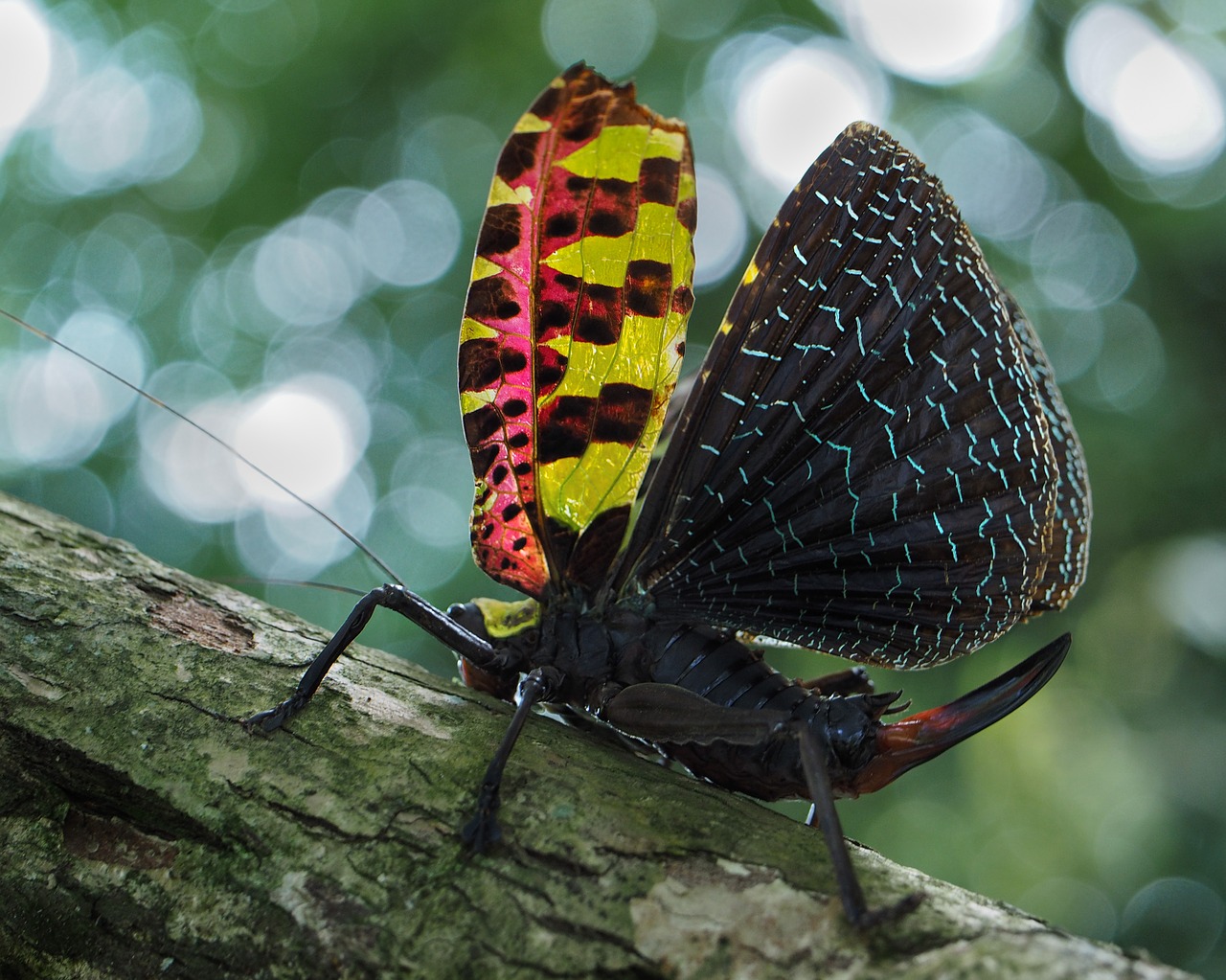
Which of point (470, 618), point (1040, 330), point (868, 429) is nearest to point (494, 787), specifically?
point (470, 618)

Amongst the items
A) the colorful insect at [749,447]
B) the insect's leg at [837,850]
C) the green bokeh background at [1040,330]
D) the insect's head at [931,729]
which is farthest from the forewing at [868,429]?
the green bokeh background at [1040,330]

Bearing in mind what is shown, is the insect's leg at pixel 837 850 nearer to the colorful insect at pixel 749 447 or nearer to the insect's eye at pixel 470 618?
the colorful insect at pixel 749 447

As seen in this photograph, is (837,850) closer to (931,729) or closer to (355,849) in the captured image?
(931,729)

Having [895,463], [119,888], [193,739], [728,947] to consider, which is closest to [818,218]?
[895,463]

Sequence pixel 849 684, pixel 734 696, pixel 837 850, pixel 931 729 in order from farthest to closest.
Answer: pixel 849 684 → pixel 734 696 → pixel 931 729 → pixel 837 850

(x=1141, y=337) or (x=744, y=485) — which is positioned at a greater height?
(x=1141, y=337)

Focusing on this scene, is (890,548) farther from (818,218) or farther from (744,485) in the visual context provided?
(818,218)

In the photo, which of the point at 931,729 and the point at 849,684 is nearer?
the point at 931,729

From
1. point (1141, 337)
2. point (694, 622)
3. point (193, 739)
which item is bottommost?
point (193, 739)
